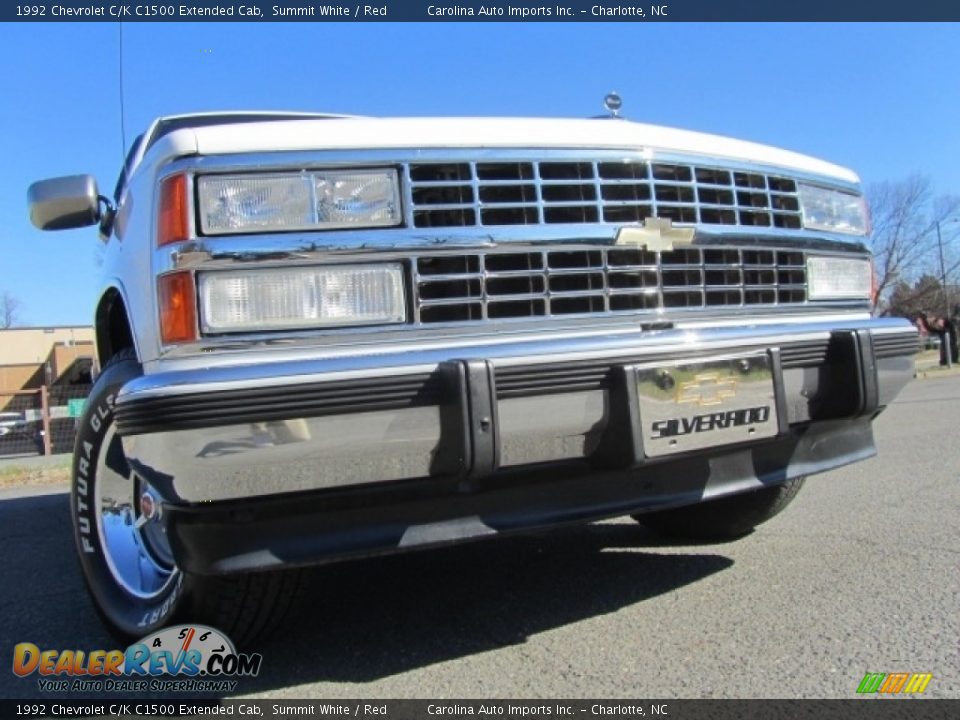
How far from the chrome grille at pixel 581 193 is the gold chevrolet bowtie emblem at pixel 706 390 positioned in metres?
0.55

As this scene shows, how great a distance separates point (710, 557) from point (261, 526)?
209 centimetres

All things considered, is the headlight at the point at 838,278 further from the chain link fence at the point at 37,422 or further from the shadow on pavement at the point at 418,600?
the chain link fence at the point at 37,422

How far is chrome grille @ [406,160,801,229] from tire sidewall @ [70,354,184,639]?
3.34ft

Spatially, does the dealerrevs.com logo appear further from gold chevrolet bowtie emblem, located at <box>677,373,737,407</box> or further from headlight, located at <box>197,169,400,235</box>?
gold chevrolet bowtie emblem, located at <box>677,373,737,407</box>

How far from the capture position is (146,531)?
111 inches

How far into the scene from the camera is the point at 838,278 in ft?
10.3

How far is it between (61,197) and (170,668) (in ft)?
5.77

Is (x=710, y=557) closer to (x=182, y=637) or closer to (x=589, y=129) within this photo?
(x=589, y=129)

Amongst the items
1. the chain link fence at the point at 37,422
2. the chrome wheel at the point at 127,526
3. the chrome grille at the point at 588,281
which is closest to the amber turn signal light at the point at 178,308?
the chrome grille at the point at 588,281

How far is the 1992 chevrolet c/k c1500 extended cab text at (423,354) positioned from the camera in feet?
6.56

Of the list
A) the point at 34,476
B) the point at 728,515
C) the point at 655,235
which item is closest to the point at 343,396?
the point at 655,235

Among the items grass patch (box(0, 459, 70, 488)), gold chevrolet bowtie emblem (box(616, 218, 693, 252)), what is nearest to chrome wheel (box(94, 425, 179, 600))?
gold chevrolet bowtie emblem (box(616, 218, 693, 252))

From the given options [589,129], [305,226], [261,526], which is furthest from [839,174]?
[261,526]

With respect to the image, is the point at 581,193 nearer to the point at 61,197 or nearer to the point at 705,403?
the point at 705,403
